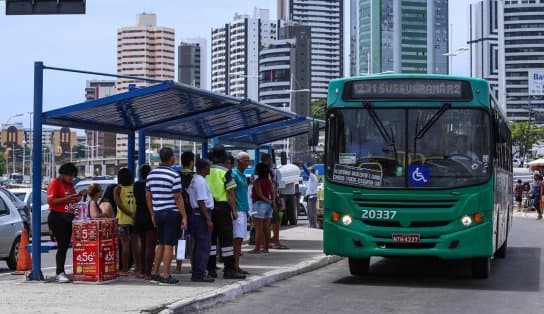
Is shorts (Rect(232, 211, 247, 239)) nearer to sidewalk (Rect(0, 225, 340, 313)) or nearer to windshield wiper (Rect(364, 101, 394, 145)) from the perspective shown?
sidewalk (Rect(0, 225, 340, 313))

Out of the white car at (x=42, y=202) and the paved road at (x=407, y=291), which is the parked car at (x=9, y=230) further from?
the white car at (x=42, y=202)

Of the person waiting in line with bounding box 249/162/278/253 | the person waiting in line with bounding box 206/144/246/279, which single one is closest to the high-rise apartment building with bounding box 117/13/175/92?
the person waiting in line with bounding box 249/162/278/253

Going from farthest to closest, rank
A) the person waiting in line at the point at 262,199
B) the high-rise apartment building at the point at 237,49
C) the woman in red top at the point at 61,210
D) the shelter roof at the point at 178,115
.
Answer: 1. the high-rise apartment building at the point at 237,49
2. the person waiting in line at the point at 262,199
3. the shelter roof at the point at 178,115
4. the woman in red top at the point at 61,210

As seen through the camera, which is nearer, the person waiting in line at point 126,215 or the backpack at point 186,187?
the backpack at point 186,187

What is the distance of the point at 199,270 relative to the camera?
1321 cm

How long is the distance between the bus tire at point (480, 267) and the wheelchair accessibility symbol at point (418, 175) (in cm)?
167

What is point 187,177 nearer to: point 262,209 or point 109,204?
point 109,204

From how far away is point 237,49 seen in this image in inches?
6496

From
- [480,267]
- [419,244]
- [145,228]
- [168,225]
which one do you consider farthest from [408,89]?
[145,228]

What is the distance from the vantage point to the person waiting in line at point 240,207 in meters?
14.4

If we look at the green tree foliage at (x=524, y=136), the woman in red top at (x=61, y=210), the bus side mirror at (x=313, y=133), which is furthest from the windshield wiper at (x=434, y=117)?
the green tree foliage at (x=524, y=136)

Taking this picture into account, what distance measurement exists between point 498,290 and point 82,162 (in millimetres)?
99562

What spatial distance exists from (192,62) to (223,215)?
144m

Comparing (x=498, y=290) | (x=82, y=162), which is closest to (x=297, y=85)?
(x=82, y=162)
